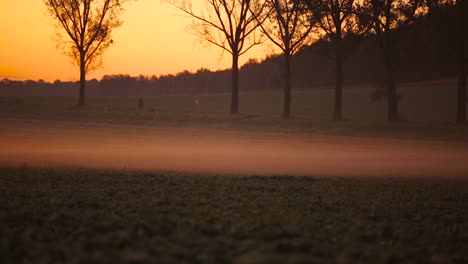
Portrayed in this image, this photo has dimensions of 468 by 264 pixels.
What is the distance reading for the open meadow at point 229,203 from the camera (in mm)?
4598

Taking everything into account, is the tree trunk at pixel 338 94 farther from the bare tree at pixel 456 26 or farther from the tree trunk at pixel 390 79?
the bare tree at pixel 456 26

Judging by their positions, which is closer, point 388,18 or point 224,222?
point 224,222

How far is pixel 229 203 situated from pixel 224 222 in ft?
4.65

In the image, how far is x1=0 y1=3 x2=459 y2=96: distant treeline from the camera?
36.4 m

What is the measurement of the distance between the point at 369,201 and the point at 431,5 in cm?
3195

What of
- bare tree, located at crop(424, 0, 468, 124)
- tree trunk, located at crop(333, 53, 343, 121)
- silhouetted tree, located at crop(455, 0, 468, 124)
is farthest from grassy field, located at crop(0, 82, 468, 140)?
bare tree, located at crop(424, 0, 468, 124)

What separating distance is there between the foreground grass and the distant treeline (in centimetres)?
2809

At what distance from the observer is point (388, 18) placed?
3416 cm

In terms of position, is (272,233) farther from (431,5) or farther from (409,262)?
(431,5)

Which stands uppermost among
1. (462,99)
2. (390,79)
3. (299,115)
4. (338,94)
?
(390,79)

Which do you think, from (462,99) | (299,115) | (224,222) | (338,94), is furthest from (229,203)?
(299,115)

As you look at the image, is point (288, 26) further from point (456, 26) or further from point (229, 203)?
point (229, 203)

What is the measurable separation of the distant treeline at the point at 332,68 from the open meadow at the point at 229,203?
55.3ft

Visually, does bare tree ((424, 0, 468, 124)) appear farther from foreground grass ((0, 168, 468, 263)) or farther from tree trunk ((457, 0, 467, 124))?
foreground grass ((0, 168, 468, 263))
